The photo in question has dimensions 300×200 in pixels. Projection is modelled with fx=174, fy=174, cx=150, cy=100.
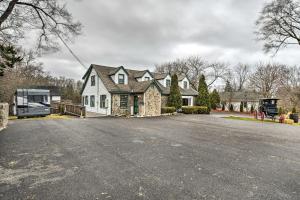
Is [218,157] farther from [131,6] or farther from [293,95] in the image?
[293,95]

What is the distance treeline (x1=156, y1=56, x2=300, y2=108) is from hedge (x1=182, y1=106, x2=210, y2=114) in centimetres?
1531

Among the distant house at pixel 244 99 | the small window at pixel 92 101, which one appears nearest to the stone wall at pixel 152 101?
the small window at pixel 92 101

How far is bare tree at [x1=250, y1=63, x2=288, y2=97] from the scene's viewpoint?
35.0 meters

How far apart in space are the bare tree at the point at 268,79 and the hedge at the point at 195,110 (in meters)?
17.1

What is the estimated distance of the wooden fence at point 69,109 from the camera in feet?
64.4

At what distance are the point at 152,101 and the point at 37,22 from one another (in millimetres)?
13740

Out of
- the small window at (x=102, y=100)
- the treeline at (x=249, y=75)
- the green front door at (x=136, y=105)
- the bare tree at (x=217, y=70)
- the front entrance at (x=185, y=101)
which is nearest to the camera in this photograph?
the green front door at (x=136, y=105)

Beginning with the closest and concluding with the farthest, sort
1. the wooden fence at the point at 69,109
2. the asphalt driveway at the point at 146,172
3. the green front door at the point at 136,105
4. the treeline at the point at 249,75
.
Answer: the asphalt driveway at the point at 146,172, the wooden fence at the point at 69,109, the green front door at the point at 136,105, the treeline at the point at 249,75

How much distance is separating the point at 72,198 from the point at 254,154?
602 cm

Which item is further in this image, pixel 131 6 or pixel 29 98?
pixel 29 98

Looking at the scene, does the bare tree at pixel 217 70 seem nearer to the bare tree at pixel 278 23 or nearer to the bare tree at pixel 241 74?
the bare tree at pixel 241 74

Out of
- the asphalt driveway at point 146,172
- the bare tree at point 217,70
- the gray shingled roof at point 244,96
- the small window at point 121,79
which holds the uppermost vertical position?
the bare tree at point 217,70

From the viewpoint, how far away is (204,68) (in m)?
45.4

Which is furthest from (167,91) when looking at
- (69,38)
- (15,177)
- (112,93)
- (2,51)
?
(15,177)
